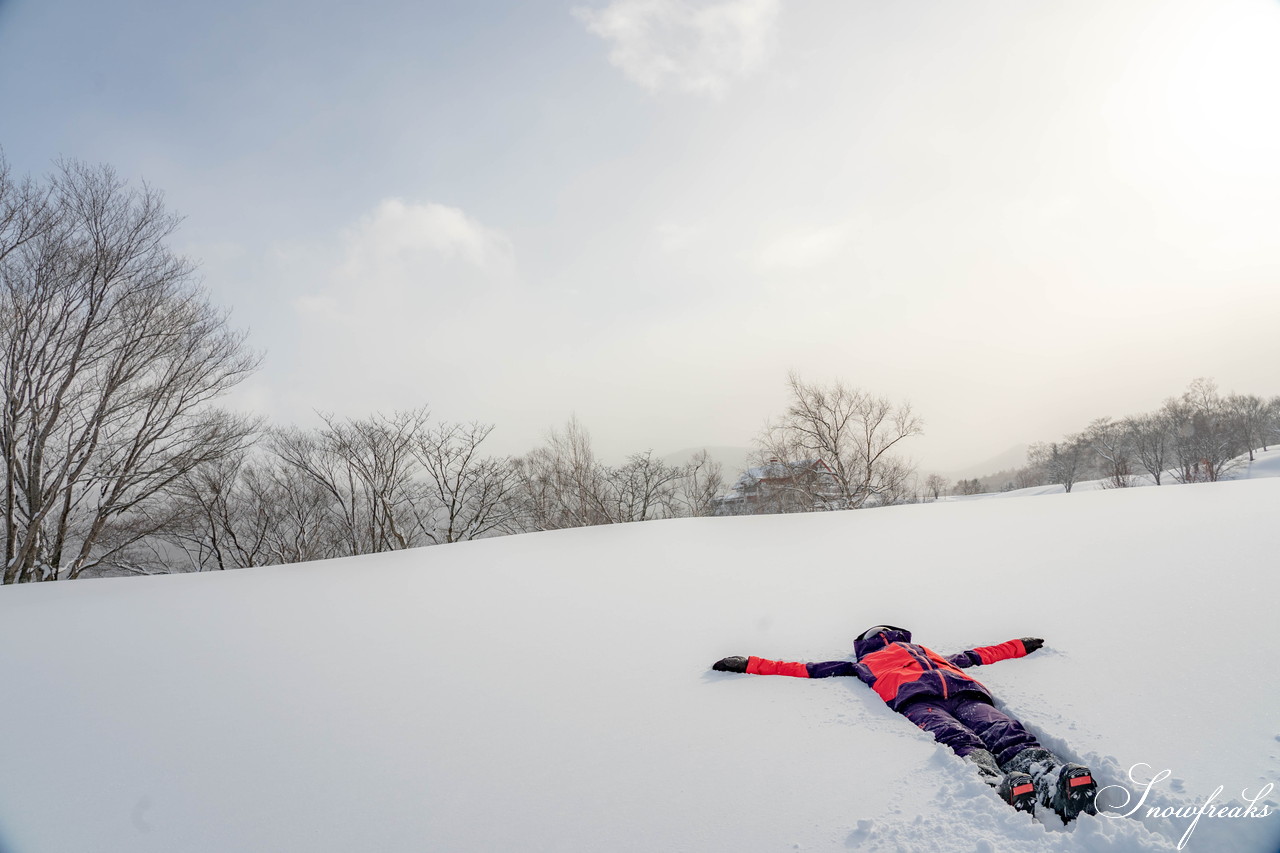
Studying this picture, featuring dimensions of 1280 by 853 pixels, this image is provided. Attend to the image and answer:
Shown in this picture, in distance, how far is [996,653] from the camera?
2.10 meters

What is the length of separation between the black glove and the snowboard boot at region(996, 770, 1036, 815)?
3.27ft

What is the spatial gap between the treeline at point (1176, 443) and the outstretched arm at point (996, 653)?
23.4 metres

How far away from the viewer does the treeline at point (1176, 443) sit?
72.0ft

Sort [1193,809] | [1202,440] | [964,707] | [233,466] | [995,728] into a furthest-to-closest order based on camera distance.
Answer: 1. [1202,440]
2. [233,466]
3. [964,707]
4. [995,728]
5. [1193,809]

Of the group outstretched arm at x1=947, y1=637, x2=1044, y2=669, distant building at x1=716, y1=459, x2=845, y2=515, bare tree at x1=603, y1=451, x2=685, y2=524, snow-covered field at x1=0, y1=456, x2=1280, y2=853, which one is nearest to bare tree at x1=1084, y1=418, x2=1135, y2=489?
distant building at x1=716, y1=459, x2=845, y2=515

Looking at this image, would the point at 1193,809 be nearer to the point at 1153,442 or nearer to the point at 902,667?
the point at 902,667

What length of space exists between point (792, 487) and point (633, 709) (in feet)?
52.3

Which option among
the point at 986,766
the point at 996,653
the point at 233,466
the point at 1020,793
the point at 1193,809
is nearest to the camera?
the point at 1193,809

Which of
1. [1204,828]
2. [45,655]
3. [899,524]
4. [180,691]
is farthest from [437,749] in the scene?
[899,524]

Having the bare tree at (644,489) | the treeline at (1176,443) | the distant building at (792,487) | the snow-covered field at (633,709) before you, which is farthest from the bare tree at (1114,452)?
the snow-covered field at (633,709)

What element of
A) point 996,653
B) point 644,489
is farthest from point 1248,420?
point 996,653

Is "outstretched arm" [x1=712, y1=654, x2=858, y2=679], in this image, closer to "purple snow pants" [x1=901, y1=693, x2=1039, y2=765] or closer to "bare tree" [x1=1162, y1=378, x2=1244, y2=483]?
"purple snow pants" [x1=901, y1=693, x2=1039, y2=765]

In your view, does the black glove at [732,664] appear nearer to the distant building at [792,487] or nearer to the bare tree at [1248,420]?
the distant building at [792,487]

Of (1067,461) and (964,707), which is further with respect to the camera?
(1067,461)
